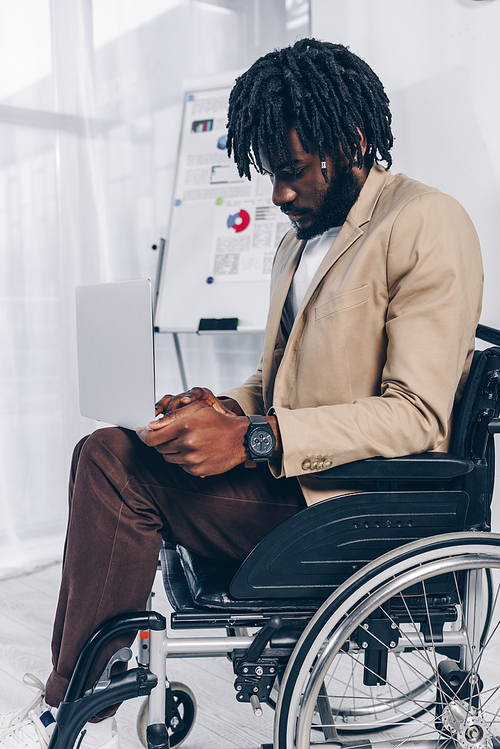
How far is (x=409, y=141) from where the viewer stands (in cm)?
198

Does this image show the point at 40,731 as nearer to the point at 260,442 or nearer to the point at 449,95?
the point at 260,442

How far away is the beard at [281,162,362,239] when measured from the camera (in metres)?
1.11

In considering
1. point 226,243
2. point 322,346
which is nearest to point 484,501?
point 322,346

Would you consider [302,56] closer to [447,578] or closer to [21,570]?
[447,578]

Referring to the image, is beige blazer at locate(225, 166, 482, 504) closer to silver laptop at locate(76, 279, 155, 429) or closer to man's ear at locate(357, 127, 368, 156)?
man's ear at locate(357, 127, 368, 156)

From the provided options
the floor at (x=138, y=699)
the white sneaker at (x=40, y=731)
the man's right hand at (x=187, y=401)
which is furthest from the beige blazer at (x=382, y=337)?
the floor at (x=138, y=699)

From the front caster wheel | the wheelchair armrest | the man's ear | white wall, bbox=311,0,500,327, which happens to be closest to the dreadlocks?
the man's ear

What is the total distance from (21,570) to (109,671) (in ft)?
5.26

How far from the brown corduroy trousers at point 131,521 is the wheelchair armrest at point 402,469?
0.13 meters

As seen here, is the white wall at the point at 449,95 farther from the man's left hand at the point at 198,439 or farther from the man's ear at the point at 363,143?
the man's left hand at the point at 198,439

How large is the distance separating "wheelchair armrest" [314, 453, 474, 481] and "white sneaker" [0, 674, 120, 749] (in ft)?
1.70

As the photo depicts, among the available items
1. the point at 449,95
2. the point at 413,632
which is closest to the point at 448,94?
the point at 449,95

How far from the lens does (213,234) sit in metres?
2.43

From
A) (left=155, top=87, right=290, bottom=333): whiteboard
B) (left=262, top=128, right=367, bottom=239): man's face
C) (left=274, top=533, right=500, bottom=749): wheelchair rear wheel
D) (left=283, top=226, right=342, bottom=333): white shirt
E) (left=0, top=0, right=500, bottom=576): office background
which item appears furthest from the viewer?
(left=155, top=87, right=290, bottom=333): whiteboard
